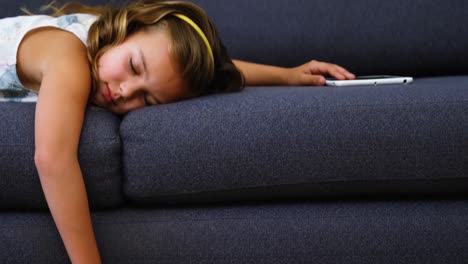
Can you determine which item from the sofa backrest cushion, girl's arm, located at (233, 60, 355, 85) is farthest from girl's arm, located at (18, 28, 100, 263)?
the sofa backrest cushion

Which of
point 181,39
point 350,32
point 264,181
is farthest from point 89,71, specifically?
point 350,32

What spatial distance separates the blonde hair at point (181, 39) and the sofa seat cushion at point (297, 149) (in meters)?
0.21

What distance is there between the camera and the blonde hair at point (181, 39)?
3.90 feet

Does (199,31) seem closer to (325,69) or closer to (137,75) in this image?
(137,75)

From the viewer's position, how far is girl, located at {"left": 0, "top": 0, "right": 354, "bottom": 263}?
937mm

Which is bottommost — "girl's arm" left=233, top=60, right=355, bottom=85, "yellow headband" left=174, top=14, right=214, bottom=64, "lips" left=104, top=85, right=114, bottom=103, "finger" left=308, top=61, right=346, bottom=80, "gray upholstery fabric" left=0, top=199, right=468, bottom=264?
"gray upholstery fabric" left=0, top=199, right=468, bottom=264

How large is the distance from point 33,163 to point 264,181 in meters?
0.43

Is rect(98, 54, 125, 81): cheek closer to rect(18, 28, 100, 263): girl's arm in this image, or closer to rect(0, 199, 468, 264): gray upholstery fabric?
rect(18, 28, 100, 263): girl's arm

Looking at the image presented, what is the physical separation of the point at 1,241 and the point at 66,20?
1.84ft

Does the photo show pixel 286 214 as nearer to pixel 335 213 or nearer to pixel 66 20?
pixel 335 213

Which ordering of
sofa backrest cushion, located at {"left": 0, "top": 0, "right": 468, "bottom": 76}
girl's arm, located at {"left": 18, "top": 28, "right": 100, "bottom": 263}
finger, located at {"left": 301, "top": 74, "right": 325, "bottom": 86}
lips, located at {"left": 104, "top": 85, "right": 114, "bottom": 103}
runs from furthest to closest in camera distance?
1. sofa backrest cushion, located at {"left": 0, "top": 0, "right": 468, "bottom": 76}
2. finger, located at {"left": 301, "top": 74, "right": 325, "bottom": 86}
3. lips, located at {"left": 104, "top": 85, "right": 114, "bottom": 103}
4. girl's arm, located at {"left": 18, "top": 28, "right": 100, "bottom": 263}

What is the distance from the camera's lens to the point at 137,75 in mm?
1164

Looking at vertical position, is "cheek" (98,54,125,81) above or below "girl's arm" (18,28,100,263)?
above

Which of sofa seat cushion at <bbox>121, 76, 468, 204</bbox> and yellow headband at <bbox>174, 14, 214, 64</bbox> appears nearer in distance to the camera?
sofa seat cushion at <bbox>121, 76, 468, 204</bbox>
